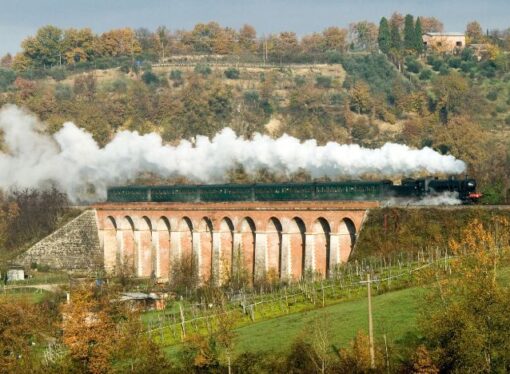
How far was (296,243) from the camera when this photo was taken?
8294cm

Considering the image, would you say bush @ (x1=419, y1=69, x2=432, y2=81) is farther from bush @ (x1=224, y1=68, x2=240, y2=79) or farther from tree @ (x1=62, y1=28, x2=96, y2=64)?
tree @ (x1=62, y1=28, x2=96, y2=64)

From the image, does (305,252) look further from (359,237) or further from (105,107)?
(105,107)

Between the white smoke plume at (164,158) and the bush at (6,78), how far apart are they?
35.4 metres

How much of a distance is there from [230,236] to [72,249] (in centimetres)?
1674

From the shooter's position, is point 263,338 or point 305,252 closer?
point 263,338

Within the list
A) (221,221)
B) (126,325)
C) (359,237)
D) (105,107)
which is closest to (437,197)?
(359,237)

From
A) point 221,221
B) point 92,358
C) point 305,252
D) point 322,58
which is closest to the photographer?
point 92,358

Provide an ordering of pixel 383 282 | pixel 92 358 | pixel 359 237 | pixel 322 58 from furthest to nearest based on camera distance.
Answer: pixel 322 58 < pixel 359 237 < pixel 383 282 < pixel 92 358

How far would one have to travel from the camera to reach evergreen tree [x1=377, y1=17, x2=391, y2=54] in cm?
18000

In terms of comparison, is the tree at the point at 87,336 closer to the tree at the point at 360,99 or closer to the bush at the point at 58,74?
the tree at the point at 360,99

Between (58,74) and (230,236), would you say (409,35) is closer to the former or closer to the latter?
(58,74)

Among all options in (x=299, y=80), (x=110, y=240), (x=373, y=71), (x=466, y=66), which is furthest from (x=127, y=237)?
(x=466, y=66)

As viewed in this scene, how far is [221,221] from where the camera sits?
294 ft

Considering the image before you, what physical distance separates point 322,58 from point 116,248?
285ft
